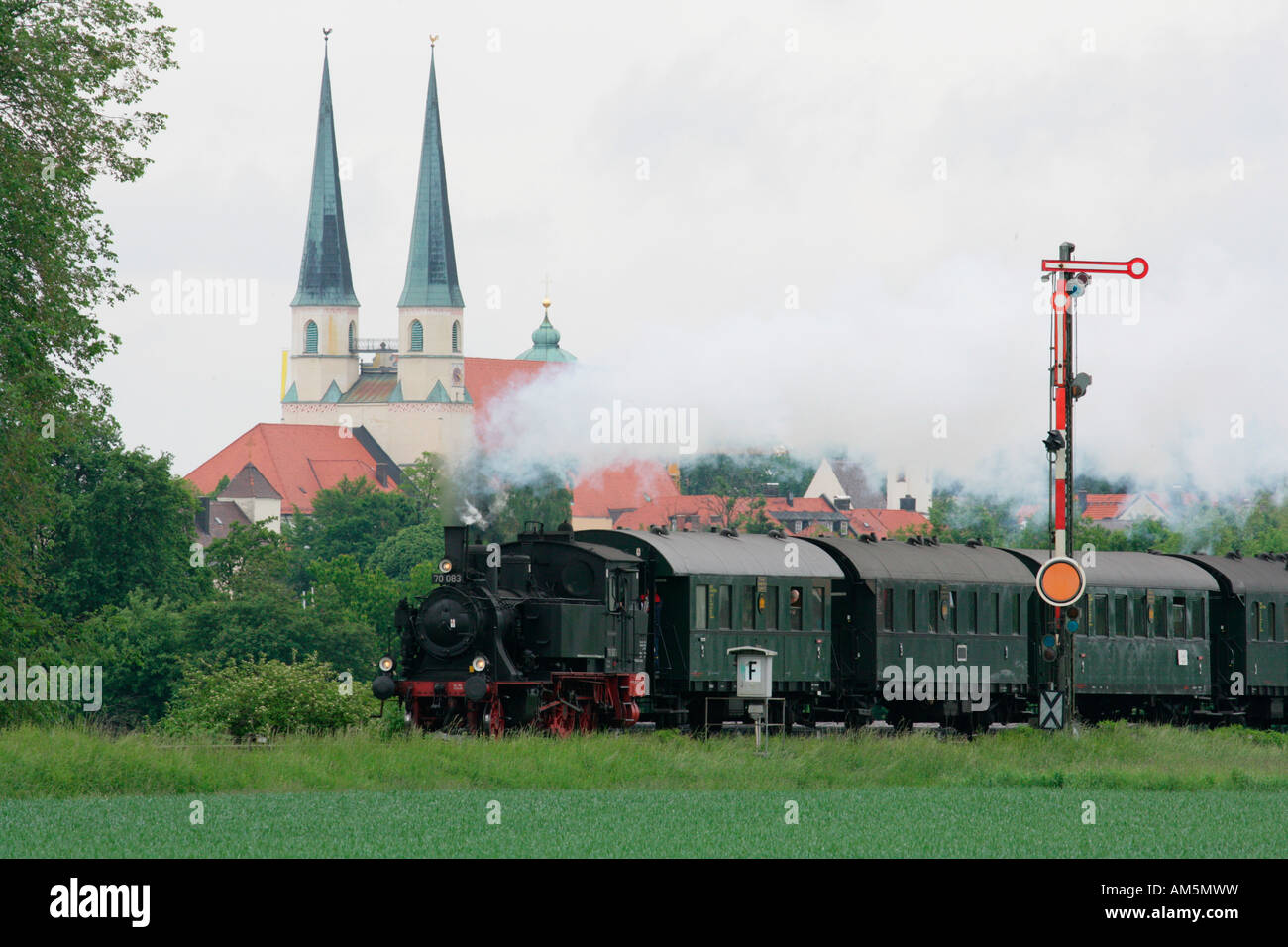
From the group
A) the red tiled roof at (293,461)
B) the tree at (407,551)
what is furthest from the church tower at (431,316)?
the tree at (407,551)

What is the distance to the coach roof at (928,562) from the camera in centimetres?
3300

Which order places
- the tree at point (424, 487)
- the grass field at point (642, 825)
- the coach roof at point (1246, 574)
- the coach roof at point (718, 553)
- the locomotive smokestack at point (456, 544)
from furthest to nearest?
the tree at point (424, 487) < the coach roof at point (1246, 574) < the coach roof at point (718, 553) < the locomotive smokestack at point (456, 544) < the grass field at point (642, 825)

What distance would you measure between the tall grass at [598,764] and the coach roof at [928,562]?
4.15 m

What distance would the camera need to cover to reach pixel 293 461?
18600 cm

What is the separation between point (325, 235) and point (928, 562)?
155362 millimetres

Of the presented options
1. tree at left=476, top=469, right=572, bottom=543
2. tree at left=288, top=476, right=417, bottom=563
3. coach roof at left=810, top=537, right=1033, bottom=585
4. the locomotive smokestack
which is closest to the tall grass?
the locomotive smokestack

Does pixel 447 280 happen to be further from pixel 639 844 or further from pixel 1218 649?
pixel 639 844

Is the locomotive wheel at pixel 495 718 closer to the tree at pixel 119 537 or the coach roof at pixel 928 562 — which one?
the coach roof at pixel 928 562

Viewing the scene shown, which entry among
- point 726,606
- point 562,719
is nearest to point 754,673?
point 726,606

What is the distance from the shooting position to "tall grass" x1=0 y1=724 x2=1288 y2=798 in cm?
2214

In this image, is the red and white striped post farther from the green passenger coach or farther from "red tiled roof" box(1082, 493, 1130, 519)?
"red tiled roof" box(1082, 493, 1130, 519)

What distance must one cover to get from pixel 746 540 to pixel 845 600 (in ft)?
6.78

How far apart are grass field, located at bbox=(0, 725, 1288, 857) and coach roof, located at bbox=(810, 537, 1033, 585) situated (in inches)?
151
